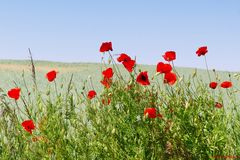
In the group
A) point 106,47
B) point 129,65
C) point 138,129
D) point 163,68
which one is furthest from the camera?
point 106,47

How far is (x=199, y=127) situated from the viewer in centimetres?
397

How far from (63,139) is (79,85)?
8.40m

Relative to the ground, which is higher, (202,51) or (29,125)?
(202,51)

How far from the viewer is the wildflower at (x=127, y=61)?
13.7ft

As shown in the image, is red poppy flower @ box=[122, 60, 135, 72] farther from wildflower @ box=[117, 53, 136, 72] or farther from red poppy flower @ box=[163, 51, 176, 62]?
red poppy flower @ box=[163, 51, 176, 62]

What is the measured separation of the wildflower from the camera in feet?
13.7

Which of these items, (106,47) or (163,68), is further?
(106,47)

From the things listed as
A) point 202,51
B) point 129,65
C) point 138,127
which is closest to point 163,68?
point 129,65

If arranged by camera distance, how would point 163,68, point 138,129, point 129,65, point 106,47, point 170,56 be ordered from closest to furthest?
point 138,129, point 163,68, point 129,65, point 170,56, point 106,47

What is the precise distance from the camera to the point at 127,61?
13.9 feet

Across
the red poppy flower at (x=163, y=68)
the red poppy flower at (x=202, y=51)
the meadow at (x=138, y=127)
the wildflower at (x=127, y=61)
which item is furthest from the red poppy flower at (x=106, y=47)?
the red poppy flower at (x=202, y=51)

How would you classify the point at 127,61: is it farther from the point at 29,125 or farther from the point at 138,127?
the point at 29,125

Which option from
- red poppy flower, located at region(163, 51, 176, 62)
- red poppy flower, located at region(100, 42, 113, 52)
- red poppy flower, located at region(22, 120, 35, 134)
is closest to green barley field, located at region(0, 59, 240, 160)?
red poppy flower, located at region(22, 120, 35, 134)

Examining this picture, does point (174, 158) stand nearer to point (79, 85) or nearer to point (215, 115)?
point (215, 115)
